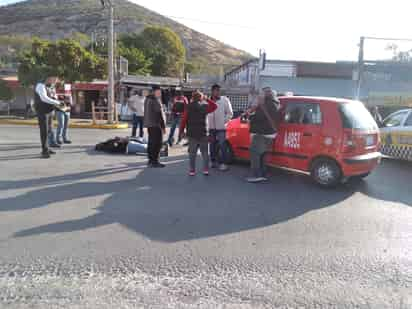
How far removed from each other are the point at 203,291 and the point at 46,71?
62.7 feet

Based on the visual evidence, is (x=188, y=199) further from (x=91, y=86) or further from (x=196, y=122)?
(x=91, y=86)

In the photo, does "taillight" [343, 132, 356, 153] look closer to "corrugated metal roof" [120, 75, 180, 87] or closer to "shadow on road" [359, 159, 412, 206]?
"shadow on road" [359, 159, 412, 206]

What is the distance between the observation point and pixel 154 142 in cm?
632

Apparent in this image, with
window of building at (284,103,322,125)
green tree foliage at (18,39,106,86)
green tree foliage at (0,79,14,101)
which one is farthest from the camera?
green tree foliage at (0,79,14,101)

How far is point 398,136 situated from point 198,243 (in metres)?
6.39

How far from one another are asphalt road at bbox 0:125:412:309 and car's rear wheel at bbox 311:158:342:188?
0.60ft

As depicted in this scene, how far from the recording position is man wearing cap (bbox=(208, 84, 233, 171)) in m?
6.44

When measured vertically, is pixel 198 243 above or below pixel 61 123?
below

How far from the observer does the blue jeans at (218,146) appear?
662cm

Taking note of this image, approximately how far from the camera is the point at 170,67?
161 feet

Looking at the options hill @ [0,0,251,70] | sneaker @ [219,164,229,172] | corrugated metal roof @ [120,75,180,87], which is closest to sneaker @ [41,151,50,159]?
sneaker @ [219,164,229,172]

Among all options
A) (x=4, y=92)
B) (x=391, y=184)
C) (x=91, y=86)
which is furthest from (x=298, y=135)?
(x=91, y=86)

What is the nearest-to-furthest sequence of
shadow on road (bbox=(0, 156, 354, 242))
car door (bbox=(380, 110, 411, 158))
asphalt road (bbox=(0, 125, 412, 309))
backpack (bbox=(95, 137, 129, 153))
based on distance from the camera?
asphalt road (bbox=(0, 125, 412, 309)) → shadow on road (bbox=(0, 156, 354, 242)) → car door (bbox=(380, 110, 411, 158)) → backpack (bbox=(95, 137, 129, 153))

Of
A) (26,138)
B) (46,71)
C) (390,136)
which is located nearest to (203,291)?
(390,136)
